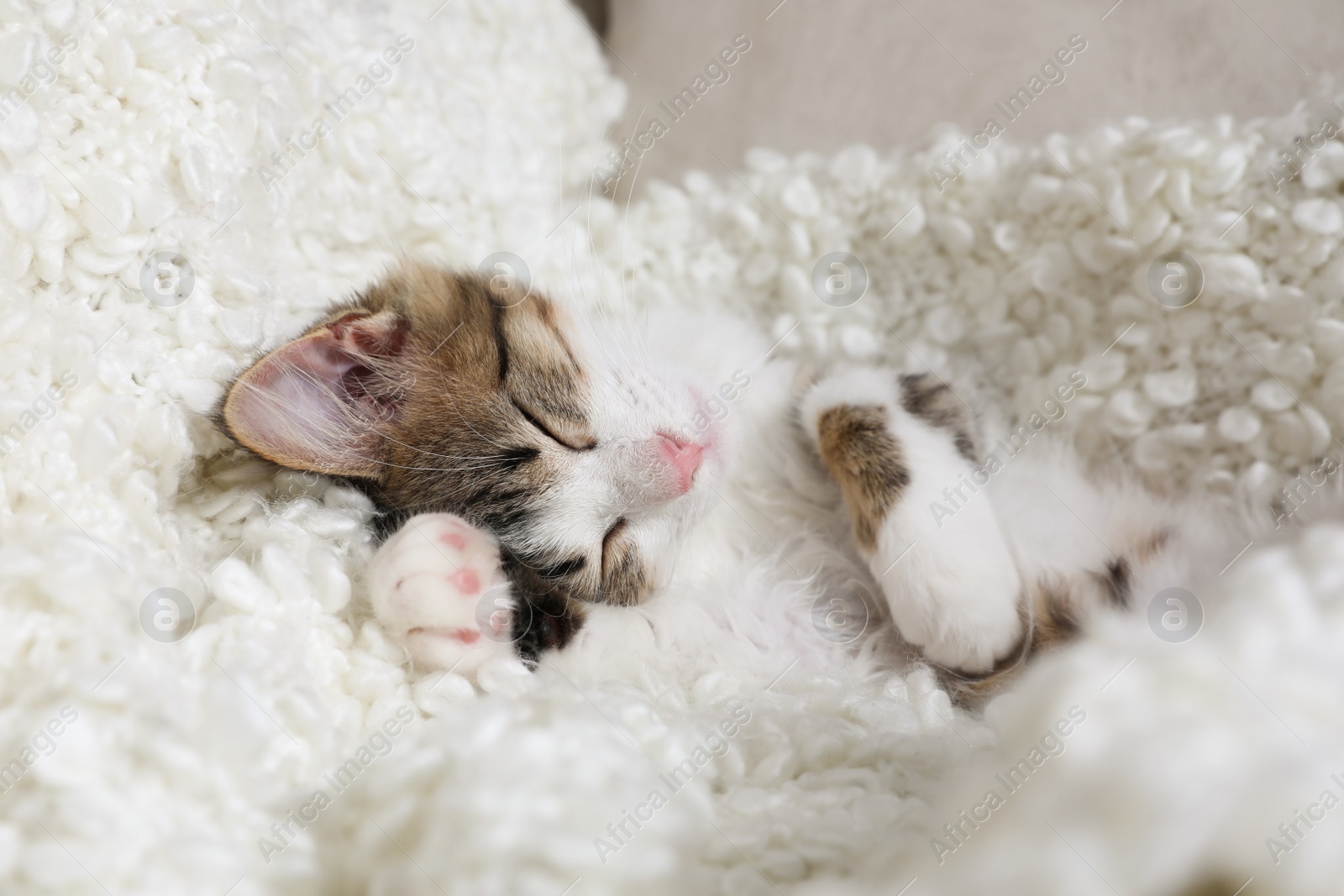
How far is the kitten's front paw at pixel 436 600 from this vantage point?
0.87 m

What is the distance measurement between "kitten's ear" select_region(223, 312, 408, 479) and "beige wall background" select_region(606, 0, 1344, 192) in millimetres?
667

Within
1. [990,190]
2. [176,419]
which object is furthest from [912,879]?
[990,190]

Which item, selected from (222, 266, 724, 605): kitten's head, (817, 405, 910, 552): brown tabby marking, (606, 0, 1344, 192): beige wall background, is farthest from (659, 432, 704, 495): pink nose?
(606, 0, 1344, 192): beige wall background

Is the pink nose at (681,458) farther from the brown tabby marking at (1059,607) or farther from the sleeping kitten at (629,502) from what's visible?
the brown tabby marking at (1059,607)

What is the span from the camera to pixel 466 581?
0.90 meters

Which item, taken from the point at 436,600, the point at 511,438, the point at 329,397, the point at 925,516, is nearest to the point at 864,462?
the point at 925,516

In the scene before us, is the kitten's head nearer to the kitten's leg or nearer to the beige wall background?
the kitten's leg

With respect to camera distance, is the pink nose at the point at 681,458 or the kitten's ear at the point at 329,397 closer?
the kitten's ear at the point at 329,397

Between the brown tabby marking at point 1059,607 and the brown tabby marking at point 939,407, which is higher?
the brown tabby marking at point 939,407

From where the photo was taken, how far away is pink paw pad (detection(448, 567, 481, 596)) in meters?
0.89

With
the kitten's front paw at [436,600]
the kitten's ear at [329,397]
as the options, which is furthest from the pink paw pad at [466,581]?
the kitten's ear at [329,397]

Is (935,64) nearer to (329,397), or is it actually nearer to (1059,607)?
(1059,607)

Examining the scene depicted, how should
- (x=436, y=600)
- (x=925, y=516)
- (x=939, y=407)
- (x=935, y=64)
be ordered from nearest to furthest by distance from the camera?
(x=436, y=600), (x=925, y=516), (x=939, y=407), (x=935, y=64)

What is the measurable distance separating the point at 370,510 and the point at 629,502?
30cm
